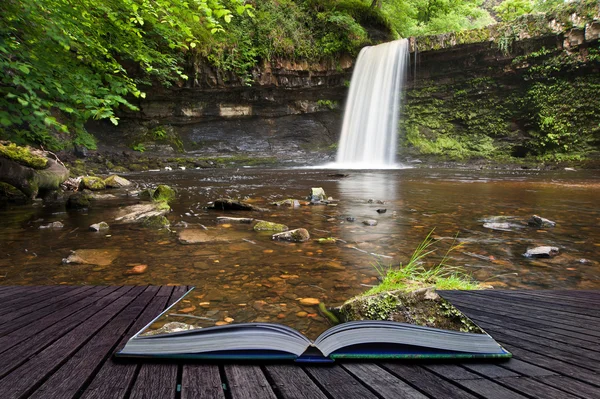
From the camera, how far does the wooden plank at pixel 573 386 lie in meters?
0.92

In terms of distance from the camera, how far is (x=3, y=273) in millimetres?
3170

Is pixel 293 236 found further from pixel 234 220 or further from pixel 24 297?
pixel 24 297

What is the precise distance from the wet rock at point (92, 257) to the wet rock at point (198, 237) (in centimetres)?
78

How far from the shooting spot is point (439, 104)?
19.8 metres

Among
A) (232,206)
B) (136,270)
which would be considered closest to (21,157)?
(232,206)

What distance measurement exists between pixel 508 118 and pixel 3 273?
21.2m

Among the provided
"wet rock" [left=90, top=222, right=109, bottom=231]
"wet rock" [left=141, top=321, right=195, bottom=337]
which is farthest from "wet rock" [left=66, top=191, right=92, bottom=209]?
"wet rock" [left=141, top=321, right=195, bottom=337]

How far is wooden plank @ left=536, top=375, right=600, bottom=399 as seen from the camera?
919 mm

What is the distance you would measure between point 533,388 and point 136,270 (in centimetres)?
322

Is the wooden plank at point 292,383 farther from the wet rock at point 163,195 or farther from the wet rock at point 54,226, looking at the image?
the wet rock at point 163,195

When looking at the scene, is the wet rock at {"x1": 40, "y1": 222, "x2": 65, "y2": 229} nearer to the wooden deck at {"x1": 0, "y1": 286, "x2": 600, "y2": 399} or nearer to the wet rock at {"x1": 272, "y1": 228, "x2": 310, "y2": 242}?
the wet rock at {"x1": 272, "y1": 228, "x2": 310, "y2": 242}

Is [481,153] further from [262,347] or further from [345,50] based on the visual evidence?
[262,347]

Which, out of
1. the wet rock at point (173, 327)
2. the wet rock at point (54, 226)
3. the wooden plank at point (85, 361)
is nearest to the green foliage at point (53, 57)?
the wet rock at point (54, 226)

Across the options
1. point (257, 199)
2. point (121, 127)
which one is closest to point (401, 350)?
point (257, 199)
